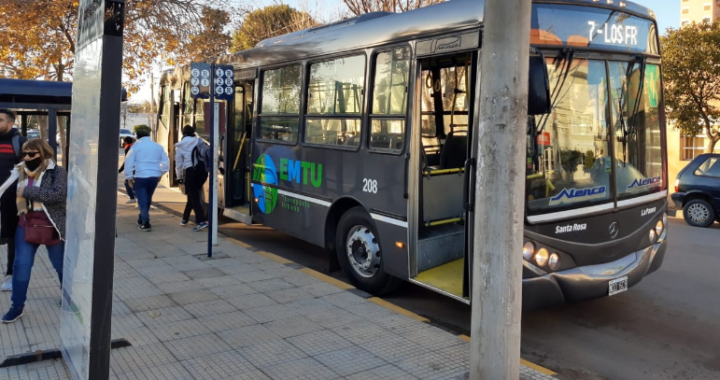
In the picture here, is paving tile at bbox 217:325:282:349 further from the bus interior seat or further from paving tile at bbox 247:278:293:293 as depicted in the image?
the bus interior seat

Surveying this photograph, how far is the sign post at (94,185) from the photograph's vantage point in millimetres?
3311

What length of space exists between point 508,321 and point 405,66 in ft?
9.80

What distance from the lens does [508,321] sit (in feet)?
13.0

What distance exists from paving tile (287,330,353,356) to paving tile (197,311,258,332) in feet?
2.03

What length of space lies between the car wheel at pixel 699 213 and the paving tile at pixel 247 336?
10.5 m

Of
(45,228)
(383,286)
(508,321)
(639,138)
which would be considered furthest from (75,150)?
(639,138)

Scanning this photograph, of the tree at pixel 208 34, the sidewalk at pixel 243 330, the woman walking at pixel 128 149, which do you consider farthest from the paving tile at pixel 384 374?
the tree at pixel 208 34

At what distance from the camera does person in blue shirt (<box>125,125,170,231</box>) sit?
9.98m

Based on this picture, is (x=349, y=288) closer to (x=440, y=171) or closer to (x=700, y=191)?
(x=440, y=171)

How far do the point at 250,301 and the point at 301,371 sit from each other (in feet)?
6.18

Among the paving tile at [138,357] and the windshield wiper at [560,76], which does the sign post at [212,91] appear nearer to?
the paving tile at [138,357]

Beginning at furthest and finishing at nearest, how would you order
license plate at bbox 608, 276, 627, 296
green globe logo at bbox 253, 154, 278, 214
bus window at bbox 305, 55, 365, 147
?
green globe logo at bbox 253, 154, 278, 214 < bus window at bbox 305, 55, 365, 147 < license plate at bbox 608, 276, 627, 296

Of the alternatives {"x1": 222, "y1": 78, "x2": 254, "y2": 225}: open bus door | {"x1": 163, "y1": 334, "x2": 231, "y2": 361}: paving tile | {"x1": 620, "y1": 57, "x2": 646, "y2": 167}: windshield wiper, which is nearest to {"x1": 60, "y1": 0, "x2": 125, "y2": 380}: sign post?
{"x1": 163, "y1": 334, "x2": 231, "y2": 361}: paving tile

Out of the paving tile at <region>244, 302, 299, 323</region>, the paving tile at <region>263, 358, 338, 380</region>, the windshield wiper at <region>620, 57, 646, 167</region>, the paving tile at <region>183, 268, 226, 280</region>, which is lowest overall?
the paving tile at <region>263, 358, 338, 380</region>
